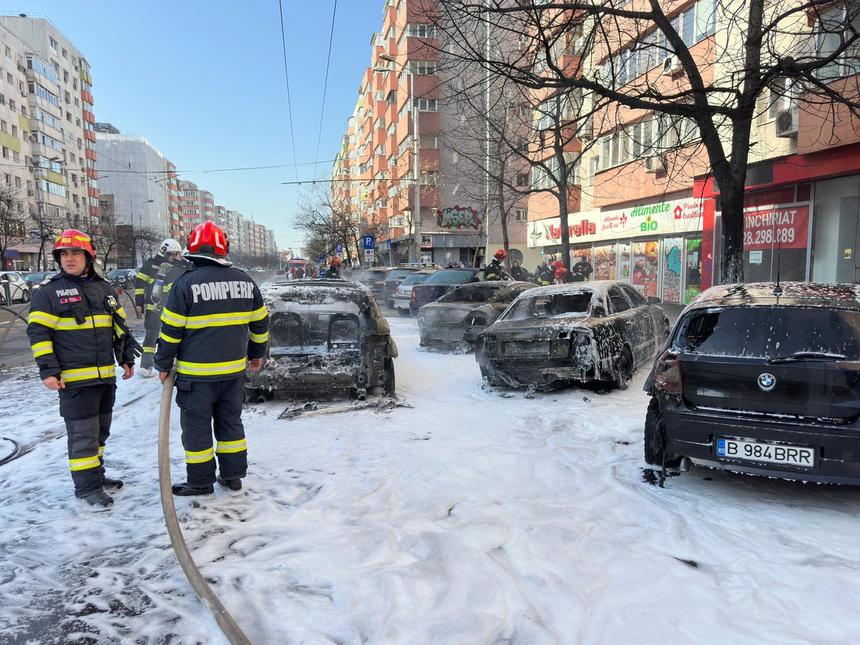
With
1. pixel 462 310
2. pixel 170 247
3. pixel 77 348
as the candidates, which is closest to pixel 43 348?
pixel 77 348

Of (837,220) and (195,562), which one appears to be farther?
(837,220)

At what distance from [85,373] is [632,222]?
71.3ft

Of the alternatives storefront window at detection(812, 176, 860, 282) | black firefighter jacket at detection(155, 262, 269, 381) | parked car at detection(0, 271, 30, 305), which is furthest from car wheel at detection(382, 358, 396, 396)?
parked car at detection(0, 271, 30, 305)

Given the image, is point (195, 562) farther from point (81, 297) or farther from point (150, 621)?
point (81, 297)

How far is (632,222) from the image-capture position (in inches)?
894

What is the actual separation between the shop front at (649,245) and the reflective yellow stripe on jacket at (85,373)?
60.8ft

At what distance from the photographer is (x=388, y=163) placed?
5556 centimetres

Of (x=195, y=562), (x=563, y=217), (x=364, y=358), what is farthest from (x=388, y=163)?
(x=195, y=562)

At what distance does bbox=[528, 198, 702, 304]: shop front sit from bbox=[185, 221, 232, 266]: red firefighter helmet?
17.9m

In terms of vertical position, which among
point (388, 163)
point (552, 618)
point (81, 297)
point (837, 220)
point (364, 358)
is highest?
point (388, 163)

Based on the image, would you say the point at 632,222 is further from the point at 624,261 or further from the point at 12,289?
the point at 12,289

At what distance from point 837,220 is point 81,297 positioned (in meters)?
15.8

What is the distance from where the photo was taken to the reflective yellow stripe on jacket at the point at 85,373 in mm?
3994

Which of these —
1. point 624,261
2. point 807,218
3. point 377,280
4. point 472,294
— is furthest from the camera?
point 377,280
